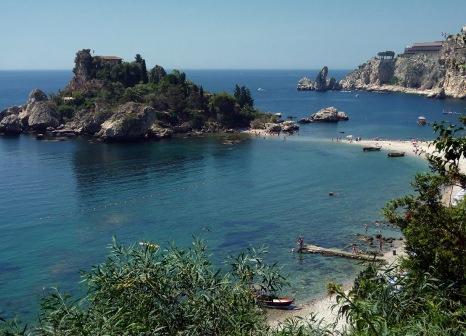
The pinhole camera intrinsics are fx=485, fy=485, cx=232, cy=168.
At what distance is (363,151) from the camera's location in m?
85.9

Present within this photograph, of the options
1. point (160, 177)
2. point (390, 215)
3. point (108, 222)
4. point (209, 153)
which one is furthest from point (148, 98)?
point (390, 215)

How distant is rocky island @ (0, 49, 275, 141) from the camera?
320 feet

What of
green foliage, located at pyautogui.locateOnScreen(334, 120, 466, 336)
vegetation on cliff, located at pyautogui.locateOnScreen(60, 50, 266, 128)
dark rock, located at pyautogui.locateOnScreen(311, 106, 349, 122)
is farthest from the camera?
dark rock, located at pyautogui.locateOnScreen(311, 106, 349, 122)

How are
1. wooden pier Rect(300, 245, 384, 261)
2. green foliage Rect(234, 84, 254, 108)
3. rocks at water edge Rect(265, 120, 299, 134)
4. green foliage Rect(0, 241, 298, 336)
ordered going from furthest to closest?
1. green foliage Rect(234, 84, 254, 108)
2. rocks at water edge Rect(265, 120, 299, 134)
3. wooden pier Rect(300, 245, 384, 261)
4. green foliage Rect(0, 241, 298, 336)

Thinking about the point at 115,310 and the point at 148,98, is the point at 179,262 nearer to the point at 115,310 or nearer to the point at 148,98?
the point at 115,310

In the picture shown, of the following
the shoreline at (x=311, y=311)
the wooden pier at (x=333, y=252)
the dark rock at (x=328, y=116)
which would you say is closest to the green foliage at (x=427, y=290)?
the shoreline at (x=311, y=311)

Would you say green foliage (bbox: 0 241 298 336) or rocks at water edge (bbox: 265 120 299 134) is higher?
green foliage (bbox: 0 241 298 336)

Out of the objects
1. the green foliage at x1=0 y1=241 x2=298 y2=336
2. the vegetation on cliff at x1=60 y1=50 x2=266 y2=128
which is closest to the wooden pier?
the green foliage at x1=0 y1=241 x2=298 y2=336

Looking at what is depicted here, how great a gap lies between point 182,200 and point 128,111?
4516cm

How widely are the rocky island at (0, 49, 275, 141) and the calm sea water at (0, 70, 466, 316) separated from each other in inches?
287

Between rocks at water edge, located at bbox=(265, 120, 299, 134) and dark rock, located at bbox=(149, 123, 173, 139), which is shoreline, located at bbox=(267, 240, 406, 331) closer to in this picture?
dark rock, located at bbox=(149, 123, 173, 139)

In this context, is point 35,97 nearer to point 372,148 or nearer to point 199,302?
point 372,148

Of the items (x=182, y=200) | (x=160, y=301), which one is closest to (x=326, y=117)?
(x=182, y=200)

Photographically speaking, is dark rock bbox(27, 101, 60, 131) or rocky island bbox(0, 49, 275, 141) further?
dark rock bbox(27, 101, 60, 131)
